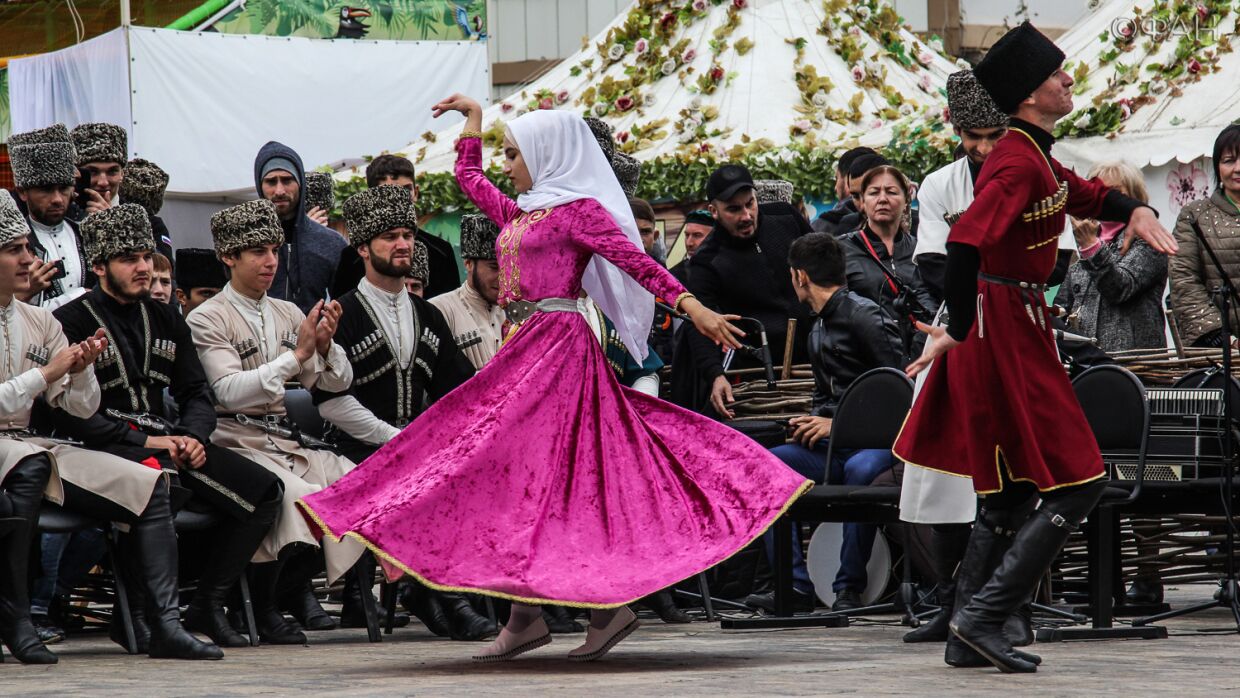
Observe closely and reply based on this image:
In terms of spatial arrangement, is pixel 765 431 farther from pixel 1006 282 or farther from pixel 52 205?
pixel 52 205

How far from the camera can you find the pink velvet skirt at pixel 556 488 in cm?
579

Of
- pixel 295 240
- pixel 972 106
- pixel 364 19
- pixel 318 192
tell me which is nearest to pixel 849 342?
pixel 972 106

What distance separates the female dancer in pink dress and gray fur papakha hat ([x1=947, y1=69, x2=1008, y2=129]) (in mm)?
1566

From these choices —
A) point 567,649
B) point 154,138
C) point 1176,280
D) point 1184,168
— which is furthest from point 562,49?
point 567,649

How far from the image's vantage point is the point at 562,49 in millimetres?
19828

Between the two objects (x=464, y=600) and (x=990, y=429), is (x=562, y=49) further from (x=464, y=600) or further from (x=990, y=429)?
(x=990, y=429)

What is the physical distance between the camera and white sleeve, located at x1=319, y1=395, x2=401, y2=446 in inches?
309

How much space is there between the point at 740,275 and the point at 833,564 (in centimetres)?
143

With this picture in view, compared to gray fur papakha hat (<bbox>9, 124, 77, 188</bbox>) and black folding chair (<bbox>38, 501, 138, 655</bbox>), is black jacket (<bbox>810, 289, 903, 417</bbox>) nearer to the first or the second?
black folding chair (<bbox>38, 501, 138, 655</bbox>)

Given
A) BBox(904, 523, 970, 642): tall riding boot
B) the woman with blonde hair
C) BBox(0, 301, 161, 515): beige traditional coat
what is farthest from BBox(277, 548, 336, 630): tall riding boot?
the woman with blonde hair

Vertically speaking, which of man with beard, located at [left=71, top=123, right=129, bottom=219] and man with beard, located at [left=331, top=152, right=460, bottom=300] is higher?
man with beard, located at [left=71, top=123, right=129, bottom=219]

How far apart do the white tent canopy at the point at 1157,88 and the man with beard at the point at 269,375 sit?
209 inches

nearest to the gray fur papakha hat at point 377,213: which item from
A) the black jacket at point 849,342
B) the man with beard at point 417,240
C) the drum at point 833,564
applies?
the man with beard at point 417,240

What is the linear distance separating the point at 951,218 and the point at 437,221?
6.86m
